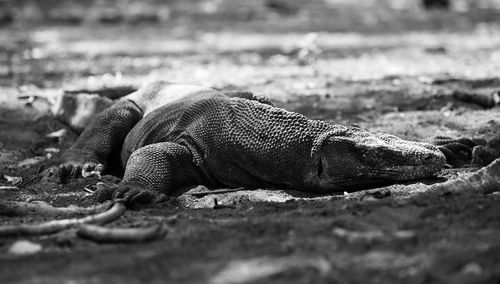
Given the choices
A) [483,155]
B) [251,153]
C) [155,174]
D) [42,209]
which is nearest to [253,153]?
[251,153]

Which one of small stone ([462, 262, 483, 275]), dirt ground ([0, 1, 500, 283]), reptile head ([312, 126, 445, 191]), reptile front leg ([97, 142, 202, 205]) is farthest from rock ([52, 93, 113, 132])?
small stone ([462, 262, 483, 275])

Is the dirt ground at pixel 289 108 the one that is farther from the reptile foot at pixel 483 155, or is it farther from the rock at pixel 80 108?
the reptile foot at pixel 483 155

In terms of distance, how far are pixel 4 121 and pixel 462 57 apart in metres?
6.28

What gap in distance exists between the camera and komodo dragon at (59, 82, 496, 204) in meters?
4.07

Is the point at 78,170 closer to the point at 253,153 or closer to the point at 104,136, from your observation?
the point at 104,136

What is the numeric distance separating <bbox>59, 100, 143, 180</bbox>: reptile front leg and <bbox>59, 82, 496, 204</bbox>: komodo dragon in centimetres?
10

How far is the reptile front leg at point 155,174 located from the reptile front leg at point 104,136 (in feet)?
2.77

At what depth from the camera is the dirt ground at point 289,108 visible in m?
2.68

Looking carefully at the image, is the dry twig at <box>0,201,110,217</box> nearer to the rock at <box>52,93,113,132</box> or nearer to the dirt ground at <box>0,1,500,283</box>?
the dirt ground at <box>0,1,500,283</box>

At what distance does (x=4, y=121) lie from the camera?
653cm

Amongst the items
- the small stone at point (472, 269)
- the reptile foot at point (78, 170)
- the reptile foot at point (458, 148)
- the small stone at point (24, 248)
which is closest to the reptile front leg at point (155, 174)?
the reptile foot at point (78, 170)

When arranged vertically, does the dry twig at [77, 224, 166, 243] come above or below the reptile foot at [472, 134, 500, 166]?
above

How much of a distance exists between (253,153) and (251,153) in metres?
0.02

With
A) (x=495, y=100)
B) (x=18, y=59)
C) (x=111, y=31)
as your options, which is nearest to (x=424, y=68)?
(x=495, y=100)
